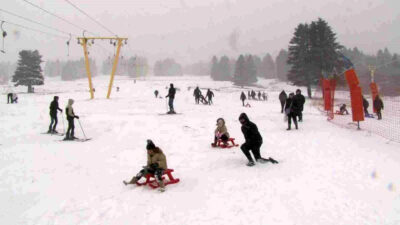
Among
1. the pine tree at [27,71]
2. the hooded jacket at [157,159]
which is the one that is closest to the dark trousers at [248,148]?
the hooded jacket at [157,159]

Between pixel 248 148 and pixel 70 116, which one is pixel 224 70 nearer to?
pixel 70 116

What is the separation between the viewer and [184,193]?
686 centimetres

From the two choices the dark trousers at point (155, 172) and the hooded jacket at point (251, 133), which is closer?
the dark trousers at point (155, 172)

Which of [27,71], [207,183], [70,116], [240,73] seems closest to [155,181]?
[207,183]

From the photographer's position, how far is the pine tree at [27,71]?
213 feet

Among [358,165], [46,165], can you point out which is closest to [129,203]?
[46,165]

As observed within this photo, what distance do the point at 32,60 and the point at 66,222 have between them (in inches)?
2840

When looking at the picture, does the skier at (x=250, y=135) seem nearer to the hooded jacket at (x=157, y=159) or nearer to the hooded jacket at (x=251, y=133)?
the hooded jacket at (x=251, y=133)

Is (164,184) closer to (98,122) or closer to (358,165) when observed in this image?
(358,165)

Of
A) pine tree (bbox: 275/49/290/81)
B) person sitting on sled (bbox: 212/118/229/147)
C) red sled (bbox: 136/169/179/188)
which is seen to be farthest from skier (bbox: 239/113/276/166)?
pine tree (bbox: 275/49/290/81)

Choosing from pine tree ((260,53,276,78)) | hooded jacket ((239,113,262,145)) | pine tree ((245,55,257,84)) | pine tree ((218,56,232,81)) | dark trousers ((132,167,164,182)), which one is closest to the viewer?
dark trousers ((132,167,164,182))

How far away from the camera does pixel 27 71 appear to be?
214 ft

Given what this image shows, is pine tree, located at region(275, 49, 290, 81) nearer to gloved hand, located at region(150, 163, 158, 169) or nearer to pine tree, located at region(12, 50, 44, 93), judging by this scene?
pine tree, located at region(12, 50, 44, 93)

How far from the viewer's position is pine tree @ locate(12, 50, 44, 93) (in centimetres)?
6494
